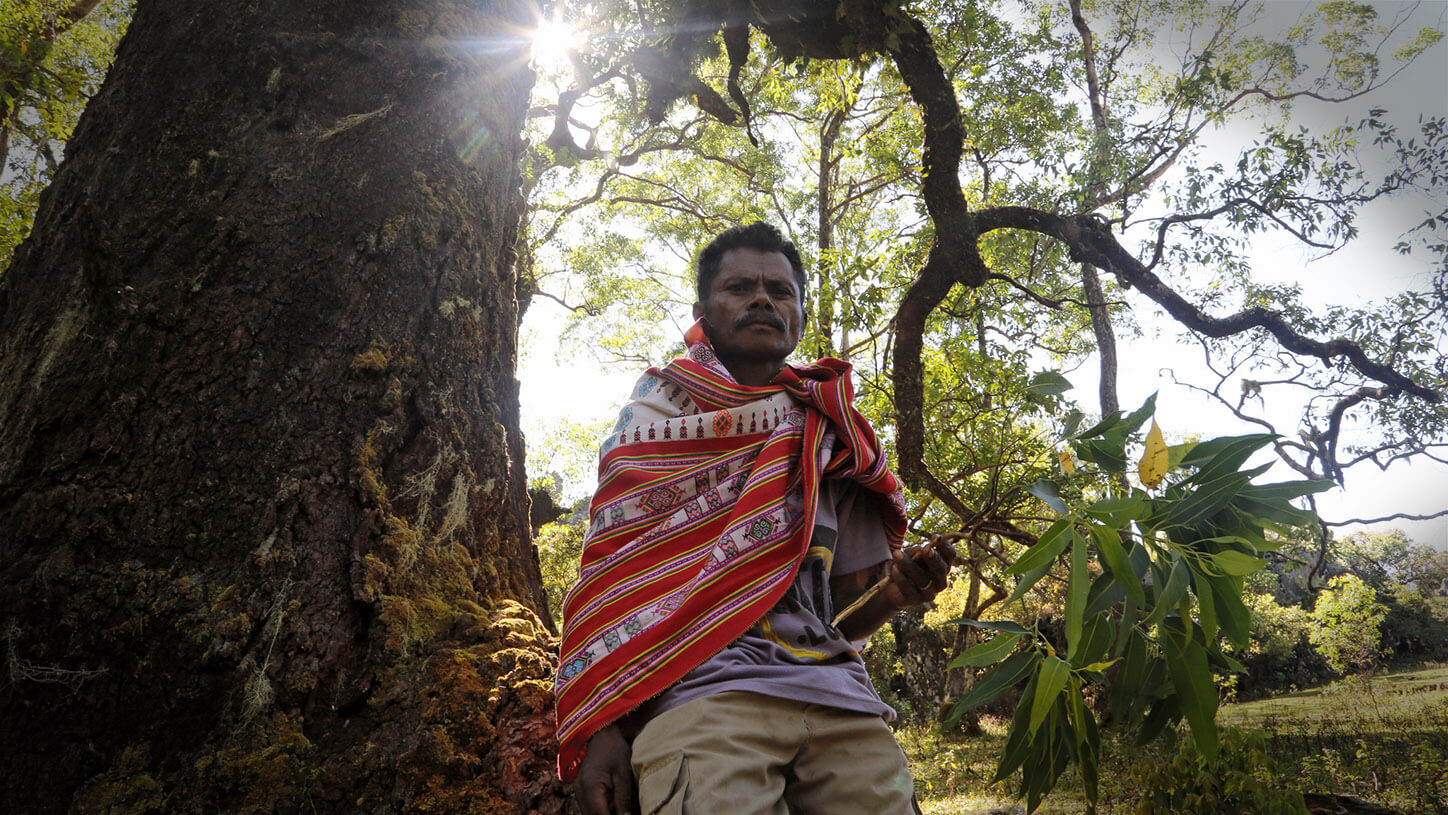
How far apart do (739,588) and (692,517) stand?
22 centimetres

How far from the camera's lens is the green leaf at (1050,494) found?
131 centimetres

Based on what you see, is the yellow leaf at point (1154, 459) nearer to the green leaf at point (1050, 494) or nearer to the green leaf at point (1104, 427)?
the green leaf at point (1050, 494)

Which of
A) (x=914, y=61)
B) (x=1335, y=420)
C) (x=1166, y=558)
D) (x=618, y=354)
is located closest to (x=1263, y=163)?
(x=1335, y=420)

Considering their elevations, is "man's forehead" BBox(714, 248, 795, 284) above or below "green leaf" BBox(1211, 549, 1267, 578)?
above

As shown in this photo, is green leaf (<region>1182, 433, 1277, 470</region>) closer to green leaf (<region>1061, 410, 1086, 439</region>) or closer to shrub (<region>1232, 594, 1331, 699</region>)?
green leaf (<region>1061, 410, 1086, 439</region>)

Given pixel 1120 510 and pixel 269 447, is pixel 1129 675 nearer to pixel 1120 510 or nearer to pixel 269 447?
pixel 1120 510

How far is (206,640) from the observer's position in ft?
4.62

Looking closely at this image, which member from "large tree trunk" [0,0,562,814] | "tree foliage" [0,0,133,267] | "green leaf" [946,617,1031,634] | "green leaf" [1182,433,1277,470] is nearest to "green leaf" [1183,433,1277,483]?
"green leaf" [1182,433,1277,470]

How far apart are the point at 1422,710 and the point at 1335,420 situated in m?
5.25

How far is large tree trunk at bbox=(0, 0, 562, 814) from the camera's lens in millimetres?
1362

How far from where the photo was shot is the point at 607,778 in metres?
1.35

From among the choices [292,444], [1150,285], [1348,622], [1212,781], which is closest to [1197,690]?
[292,444]

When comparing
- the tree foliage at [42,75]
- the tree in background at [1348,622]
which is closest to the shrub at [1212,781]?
the tree foliage at [42,75]

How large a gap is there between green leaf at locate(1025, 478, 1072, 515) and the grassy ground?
3.90 ft
